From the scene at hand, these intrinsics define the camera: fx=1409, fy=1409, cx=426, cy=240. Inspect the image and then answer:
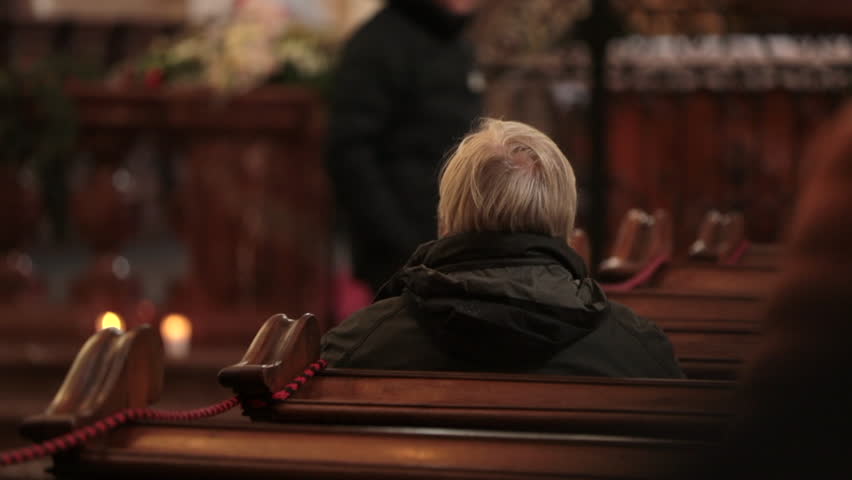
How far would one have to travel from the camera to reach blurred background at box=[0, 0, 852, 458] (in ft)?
19.1

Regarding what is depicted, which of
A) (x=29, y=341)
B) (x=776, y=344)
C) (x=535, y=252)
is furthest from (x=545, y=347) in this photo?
(x=29, y=341)

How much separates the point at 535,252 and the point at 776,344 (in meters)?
1.19

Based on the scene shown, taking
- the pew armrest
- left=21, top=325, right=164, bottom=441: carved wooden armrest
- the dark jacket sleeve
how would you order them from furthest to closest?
Answer: the dark jacket sleeve
the pew armrest
left=21, top=325, right=164, bottom=441: carved wooden armrest

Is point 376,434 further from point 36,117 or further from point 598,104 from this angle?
point 36,117

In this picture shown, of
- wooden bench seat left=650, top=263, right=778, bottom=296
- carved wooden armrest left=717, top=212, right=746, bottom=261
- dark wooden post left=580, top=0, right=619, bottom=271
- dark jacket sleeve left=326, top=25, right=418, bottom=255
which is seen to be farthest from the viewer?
dark wooden post left=580, top=0, right=619, bottom=271

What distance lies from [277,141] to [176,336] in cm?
100

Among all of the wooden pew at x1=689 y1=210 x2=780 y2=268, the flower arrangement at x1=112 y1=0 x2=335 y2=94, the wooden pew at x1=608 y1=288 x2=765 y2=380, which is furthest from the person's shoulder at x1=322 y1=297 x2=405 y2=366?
the flower arrangement at x1=112 y1=0 x2=335 y2=94

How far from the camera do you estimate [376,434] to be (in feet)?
4.42

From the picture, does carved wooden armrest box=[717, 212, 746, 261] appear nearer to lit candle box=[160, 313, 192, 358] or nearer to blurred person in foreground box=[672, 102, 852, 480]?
blurred person in foreground box=[672, 102, 852, 480]

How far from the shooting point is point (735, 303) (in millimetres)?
2602

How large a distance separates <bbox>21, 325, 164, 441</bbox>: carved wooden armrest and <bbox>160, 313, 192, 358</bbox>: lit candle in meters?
3.91

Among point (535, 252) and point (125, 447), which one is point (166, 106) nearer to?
point (535, 252)

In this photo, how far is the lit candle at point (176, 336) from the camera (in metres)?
5.46

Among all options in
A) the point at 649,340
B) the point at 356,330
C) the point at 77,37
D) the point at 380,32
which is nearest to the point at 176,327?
the point at 380,32
